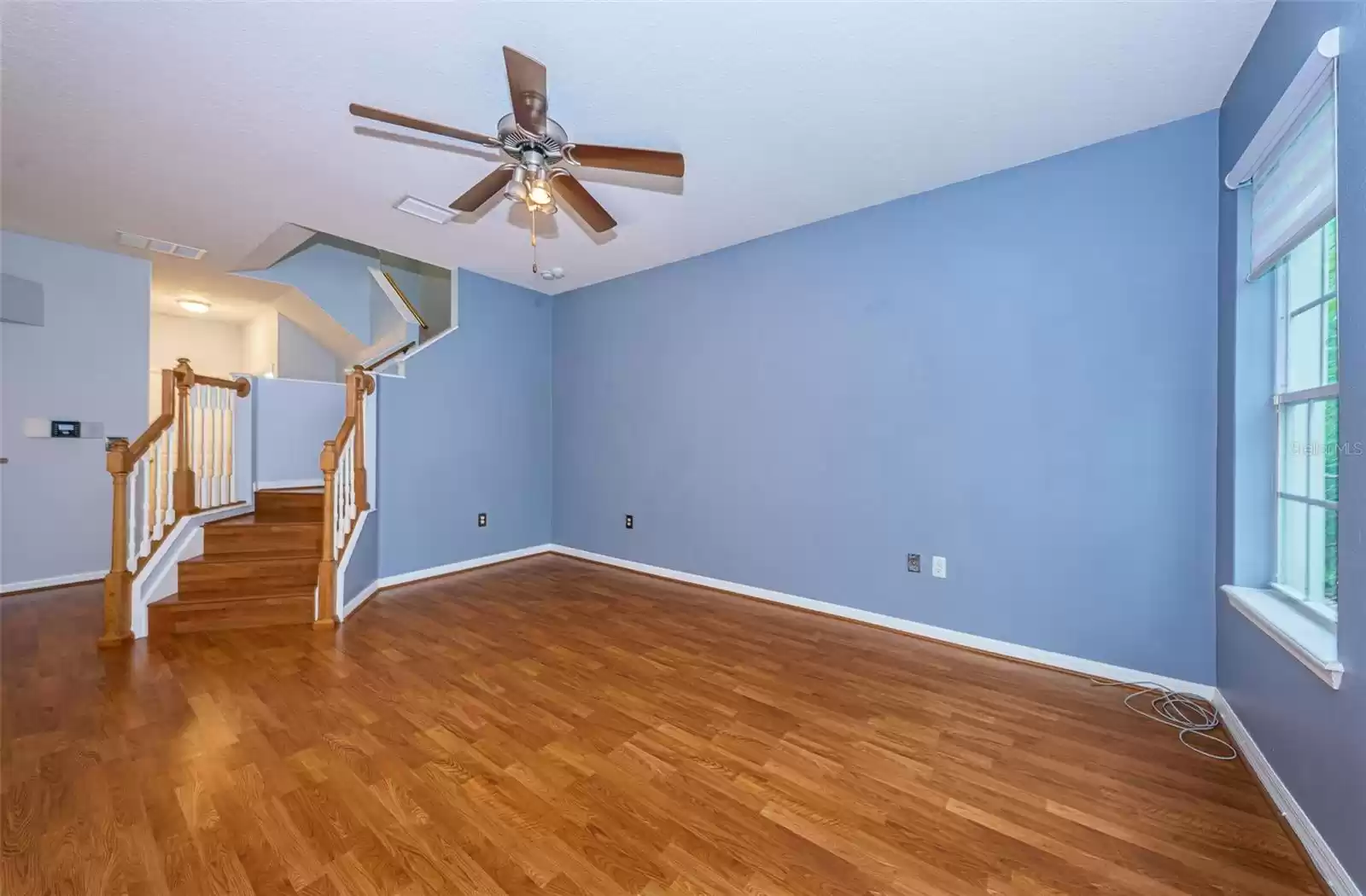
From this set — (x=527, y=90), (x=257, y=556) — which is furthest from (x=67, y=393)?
(x=527, y=90)

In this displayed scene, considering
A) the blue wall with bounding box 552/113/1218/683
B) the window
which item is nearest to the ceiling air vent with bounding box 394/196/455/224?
the blue wall with bounding box 552/113/1218/683

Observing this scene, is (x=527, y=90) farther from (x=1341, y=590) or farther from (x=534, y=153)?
(x=1341, y=590)

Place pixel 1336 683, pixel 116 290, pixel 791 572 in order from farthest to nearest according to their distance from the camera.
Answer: pixel 116 290 < pixel 791 572 < pixel 1336 683

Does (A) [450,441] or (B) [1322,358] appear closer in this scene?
(B) [1322,358]

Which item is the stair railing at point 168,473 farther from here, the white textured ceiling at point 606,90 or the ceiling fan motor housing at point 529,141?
the ceiling fan motor housing at point 529,141

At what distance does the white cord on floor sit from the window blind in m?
1.75

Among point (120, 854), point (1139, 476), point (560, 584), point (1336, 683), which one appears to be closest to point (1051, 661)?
point (1139, 476)

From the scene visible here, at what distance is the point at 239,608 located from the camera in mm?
3129

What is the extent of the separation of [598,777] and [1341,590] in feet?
7.13

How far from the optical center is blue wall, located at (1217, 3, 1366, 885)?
1234mm

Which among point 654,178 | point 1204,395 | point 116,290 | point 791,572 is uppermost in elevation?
point 654,178

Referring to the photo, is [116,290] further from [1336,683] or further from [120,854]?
[1336,683]

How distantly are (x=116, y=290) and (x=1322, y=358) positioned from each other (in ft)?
23.1

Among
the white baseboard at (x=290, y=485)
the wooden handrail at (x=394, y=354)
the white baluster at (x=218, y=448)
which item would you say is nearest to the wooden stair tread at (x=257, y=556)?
the white baluster at (x=218, y=448)
